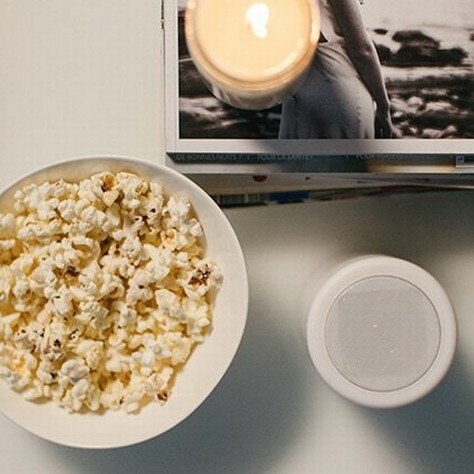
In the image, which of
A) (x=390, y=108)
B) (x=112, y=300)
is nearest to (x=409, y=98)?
(x=390, y=108)

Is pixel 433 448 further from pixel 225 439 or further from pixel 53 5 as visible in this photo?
pixel 53 5

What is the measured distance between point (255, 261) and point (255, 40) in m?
0.22

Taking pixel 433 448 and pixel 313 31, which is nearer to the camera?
pixel 313 31

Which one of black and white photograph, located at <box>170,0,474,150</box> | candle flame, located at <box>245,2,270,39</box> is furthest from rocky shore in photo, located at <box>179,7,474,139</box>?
candle flame, located at <box>245,2,270,39</box>

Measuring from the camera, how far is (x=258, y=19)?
58cm

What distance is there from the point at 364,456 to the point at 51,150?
1.28 ft

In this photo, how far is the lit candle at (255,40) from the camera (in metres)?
0.58

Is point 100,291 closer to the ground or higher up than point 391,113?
closer to the ground

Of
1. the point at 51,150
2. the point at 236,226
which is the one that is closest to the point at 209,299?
the point at 236,226

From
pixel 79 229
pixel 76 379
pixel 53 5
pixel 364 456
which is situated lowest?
pixel 364 456

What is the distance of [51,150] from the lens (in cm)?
73

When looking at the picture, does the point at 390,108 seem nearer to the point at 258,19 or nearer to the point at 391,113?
the point at 391,113

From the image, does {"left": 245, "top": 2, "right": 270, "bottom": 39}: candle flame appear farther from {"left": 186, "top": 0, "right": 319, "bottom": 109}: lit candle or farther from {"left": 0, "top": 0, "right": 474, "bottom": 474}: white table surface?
{"left": 0, "top": 0, "right": 474, "bottom": 474}: white table surface

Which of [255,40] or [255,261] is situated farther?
[255,261]
